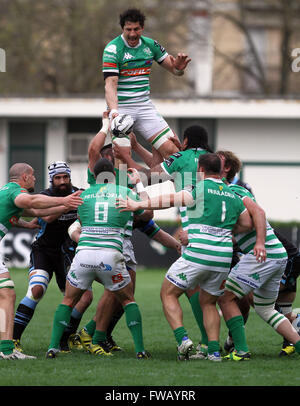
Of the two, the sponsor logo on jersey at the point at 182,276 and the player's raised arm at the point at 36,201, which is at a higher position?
the player's raised arm at the point at 36,201

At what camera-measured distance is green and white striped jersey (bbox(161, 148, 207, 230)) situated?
8.91 metres

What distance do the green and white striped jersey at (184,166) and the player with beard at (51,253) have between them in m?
1.30

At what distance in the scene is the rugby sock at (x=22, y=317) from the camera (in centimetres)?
920

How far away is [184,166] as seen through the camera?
894cm

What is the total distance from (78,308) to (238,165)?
2516 millimetres

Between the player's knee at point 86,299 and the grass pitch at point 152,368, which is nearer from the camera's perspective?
the grass pitch at point 152,368

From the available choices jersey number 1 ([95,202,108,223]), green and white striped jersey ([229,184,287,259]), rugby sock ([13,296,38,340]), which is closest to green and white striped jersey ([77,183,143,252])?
jersey number 1 ([95,202,108,223])

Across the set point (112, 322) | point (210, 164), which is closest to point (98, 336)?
point (112, 322)

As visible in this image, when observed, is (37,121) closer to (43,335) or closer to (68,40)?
(68,40)

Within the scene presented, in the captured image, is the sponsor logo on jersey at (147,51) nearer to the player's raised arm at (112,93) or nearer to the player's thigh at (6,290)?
the player's raised arm at (112,93)

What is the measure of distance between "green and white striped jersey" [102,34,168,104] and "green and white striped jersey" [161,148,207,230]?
1.07 meters

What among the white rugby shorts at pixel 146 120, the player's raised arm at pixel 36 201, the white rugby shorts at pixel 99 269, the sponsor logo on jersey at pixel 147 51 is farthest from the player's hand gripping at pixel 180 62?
the white rugby shorts at pixel 99 269

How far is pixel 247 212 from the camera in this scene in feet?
27.2
